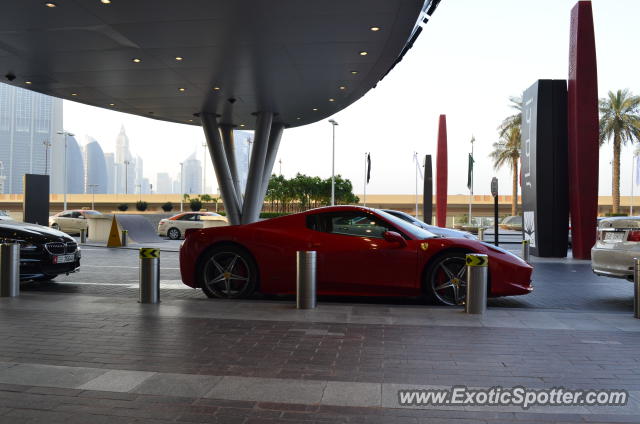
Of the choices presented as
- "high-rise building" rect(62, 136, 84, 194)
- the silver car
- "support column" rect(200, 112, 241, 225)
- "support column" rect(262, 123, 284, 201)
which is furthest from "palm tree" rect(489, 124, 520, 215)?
"high-rise building" rect(62, 136, 84, 194)

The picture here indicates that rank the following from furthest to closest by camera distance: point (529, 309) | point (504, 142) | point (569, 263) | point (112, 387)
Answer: point (504, 142)
point (569, 263)
point (529, 309)
point (112, 387)

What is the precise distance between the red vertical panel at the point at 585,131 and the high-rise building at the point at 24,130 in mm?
117535

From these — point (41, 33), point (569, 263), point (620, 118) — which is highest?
point (620, 118)

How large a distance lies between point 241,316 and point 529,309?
3.99 metres

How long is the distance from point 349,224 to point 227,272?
194cm

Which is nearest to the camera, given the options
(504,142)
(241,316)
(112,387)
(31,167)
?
(112,387)

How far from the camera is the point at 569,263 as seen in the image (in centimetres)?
1527

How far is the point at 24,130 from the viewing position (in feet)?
382

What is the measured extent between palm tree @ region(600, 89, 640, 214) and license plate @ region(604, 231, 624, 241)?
102 ft

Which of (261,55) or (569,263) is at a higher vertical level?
(261,55)

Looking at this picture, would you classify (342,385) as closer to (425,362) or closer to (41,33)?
(425,362)

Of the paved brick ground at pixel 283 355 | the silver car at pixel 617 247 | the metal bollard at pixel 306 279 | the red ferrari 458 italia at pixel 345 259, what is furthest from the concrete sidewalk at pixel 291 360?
the silver car at pixel 617 247

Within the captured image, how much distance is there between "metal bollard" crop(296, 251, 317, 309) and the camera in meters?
7.02

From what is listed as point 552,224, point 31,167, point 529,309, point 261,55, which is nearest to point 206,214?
point 261,55
